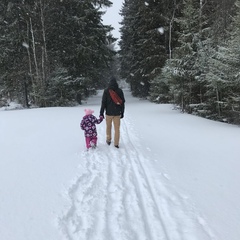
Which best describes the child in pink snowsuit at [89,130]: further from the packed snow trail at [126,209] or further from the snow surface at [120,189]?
the packed snow trail at [126,209]

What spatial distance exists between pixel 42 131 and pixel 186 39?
10.0 m

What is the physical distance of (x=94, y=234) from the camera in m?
3.34

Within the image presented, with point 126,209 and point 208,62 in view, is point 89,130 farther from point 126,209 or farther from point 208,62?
point 208,62

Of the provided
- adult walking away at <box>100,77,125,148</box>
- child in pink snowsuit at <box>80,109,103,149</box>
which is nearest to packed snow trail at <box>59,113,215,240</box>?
child in pink snowsuit at <box>80,109,103,149</box>

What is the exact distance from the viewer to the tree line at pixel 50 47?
22.8 meters

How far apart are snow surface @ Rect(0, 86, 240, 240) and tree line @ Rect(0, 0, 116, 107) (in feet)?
48.6

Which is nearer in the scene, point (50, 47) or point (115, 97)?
point (115, 97)

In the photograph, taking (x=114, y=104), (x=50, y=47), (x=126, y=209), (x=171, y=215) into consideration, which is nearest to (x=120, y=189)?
(x=126, y=209)

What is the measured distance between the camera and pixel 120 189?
4.74m

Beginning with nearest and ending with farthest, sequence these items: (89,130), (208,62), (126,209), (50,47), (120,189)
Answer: (126,209) → (120,189) → (89,130) → (208,62) → (50,47)

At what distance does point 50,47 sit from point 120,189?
907 inches

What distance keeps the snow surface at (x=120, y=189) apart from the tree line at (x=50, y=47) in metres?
14.8

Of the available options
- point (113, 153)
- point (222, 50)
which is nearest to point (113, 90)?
point (113, 153)

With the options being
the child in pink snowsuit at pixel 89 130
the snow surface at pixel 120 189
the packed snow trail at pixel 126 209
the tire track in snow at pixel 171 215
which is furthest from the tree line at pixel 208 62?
the tire track in snow at pixel 171 215
